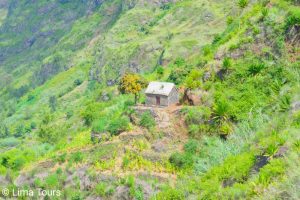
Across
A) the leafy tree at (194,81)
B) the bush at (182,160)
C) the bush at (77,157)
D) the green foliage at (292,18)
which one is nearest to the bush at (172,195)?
the bush at (182,160)

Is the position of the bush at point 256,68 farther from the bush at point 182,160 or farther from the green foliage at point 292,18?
the bush at point 182,160

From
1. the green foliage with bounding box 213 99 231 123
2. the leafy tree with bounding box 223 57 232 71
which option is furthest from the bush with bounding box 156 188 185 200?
the leafy tree with bounding box 223 57 232 71

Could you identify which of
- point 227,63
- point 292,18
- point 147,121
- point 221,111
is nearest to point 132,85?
point 147,121

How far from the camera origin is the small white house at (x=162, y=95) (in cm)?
5869

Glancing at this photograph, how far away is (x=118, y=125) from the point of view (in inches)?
2233

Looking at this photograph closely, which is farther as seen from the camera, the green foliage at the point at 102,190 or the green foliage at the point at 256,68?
the green foliage at the point at 256,68

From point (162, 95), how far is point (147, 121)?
5.13 m

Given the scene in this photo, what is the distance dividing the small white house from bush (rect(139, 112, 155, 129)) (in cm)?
411

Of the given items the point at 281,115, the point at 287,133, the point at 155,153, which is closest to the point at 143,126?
the point at 155,153

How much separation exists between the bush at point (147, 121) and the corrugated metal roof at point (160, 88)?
420 centimetres

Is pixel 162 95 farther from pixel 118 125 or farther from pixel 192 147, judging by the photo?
pixel 192 147

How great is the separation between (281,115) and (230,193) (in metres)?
11.1

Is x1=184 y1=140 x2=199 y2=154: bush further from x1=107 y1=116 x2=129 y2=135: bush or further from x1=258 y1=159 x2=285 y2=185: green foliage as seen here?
x1=258 y1=159 x2=285 y2=185: green foliage

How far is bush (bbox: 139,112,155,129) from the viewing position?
54906 millimetres
